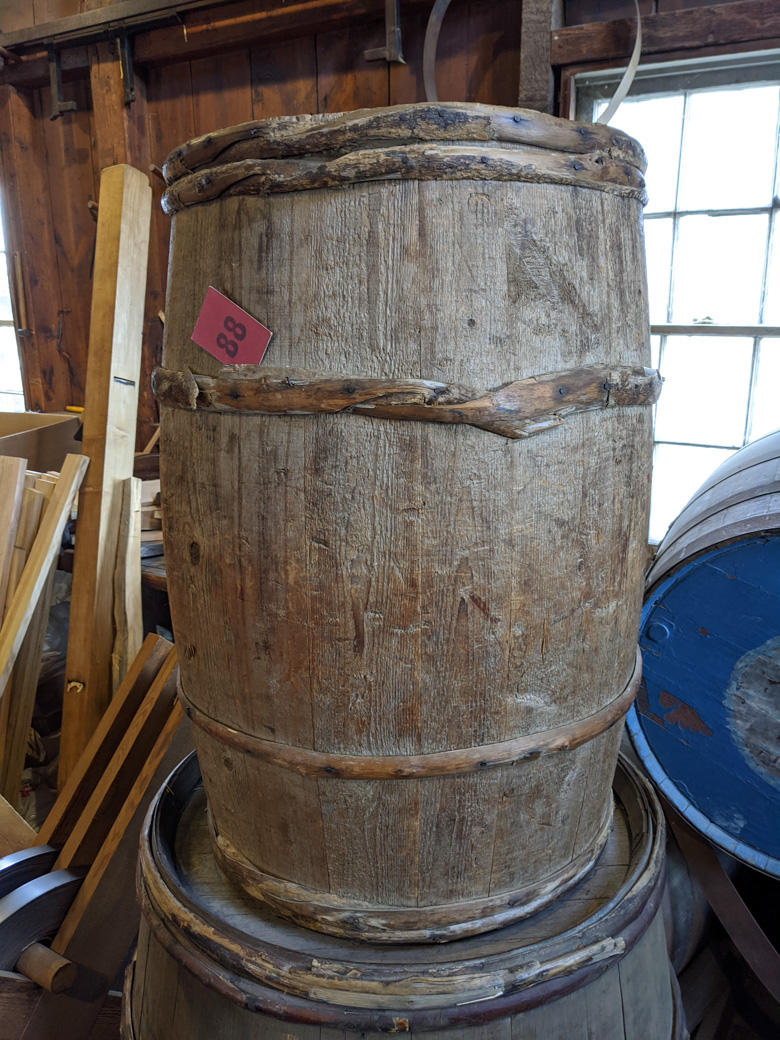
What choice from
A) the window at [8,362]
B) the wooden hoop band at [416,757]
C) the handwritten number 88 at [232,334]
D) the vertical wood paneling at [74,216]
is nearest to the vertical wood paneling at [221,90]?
the vertical wood paneling at [74,216]

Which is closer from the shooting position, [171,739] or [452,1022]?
[452,1022]

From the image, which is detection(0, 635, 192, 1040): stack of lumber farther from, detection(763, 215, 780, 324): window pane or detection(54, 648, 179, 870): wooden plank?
detection(763, 215, 780, 324): window pane

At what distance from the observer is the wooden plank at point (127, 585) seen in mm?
2014

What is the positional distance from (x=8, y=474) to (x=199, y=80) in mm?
2028

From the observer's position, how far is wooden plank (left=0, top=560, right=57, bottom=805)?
6.77ft

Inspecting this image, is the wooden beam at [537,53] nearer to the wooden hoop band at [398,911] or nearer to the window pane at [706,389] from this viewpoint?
the window pane at [706,389]

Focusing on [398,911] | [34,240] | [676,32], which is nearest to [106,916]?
[398,911]

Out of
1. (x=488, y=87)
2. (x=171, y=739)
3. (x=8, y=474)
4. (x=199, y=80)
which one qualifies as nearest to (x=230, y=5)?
(x=199, y=80)

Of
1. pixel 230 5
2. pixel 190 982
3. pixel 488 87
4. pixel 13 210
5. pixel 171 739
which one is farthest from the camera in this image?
pixel 13 210

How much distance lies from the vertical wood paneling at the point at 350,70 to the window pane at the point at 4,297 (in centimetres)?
231

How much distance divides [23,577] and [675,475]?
2.11 meters

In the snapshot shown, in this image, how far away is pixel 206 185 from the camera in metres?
0.85

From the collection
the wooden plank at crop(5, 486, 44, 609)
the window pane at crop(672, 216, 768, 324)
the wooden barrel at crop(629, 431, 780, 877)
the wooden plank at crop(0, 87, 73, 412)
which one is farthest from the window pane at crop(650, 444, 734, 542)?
the wooden plank at crop(0, 87, 73, 412)

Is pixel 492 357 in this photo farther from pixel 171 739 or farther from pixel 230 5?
pixel 230 5
